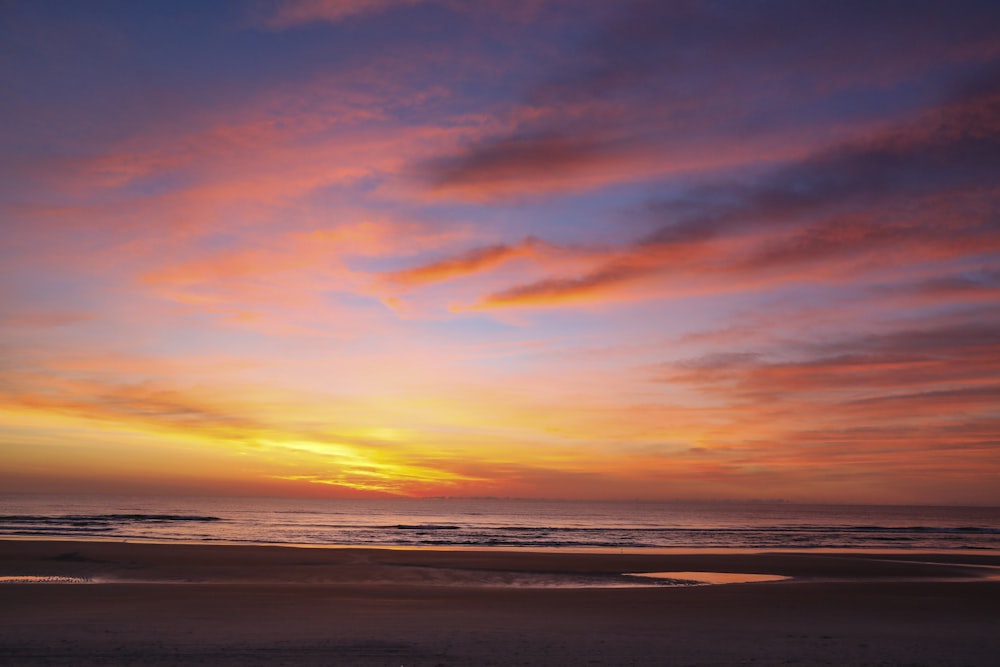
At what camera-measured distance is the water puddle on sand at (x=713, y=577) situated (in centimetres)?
2816

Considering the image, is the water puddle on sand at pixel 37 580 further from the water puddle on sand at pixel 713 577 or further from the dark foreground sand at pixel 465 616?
the water puddle on sand at pixel 713 577

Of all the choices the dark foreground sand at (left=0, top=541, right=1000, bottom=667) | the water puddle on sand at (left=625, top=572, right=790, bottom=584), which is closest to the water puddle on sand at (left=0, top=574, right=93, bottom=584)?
the dark foreground sand at (left=0, top=541, right=1000, bottom=667)

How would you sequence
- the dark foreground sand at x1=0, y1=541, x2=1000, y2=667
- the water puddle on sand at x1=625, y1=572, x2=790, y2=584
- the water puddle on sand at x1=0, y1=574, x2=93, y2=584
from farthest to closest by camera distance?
the water puddle on sand at x1=625, y1=572, x2=790, y2=584 < the water puddle on sand at x1=0, y1=574, x2=93, y2=584 < the dark foreground sand at x1=0, y1=541, x2=1000, y2=667

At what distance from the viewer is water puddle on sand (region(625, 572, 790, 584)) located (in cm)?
2816

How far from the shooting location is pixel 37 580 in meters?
24.3

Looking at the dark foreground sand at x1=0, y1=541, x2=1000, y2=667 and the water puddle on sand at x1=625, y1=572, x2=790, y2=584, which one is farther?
the water puddle on sand at x1=625, y1=572, x2=790, y2=584

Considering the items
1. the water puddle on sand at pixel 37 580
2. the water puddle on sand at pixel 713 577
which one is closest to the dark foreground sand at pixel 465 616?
the water puddle on sand at pixel 37 580

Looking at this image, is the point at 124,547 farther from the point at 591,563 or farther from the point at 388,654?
the point at 388,654

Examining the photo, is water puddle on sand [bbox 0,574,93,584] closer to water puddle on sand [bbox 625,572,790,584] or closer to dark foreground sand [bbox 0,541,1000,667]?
dark foreground sand [bbox 0,541,1000,667]

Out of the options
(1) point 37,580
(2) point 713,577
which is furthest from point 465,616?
(1) point 37,580

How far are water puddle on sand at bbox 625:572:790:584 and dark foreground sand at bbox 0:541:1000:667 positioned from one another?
1140mm

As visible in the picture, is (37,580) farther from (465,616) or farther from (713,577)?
(713,577)

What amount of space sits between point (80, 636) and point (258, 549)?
82.2 feet

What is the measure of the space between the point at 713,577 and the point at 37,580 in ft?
86.2
